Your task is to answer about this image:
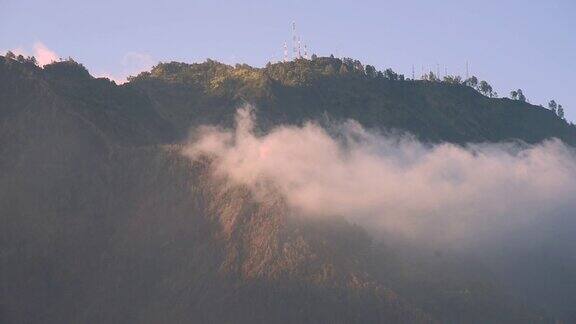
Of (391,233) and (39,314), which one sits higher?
(391,233)

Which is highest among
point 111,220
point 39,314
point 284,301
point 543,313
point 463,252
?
point 463,252

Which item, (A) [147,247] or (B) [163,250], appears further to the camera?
(A) [147,247]

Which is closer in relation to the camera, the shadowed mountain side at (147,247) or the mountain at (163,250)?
the shadowed mountain side at (147,247)

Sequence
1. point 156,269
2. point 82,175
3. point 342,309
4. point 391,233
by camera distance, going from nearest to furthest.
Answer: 1. point 342,309
2. point 156,269
3. point 82,175
4. point 391,233

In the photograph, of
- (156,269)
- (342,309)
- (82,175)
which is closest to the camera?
(342,309)

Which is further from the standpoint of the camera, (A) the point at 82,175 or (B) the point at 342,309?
(A) the point at 82,175

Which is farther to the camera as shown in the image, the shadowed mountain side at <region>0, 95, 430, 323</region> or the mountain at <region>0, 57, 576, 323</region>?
the mountain at <region>0, 57, 576, 323</region>

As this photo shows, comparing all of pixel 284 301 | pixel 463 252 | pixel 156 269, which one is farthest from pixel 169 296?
pixel 463 252

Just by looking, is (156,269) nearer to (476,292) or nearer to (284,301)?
(284,301)
